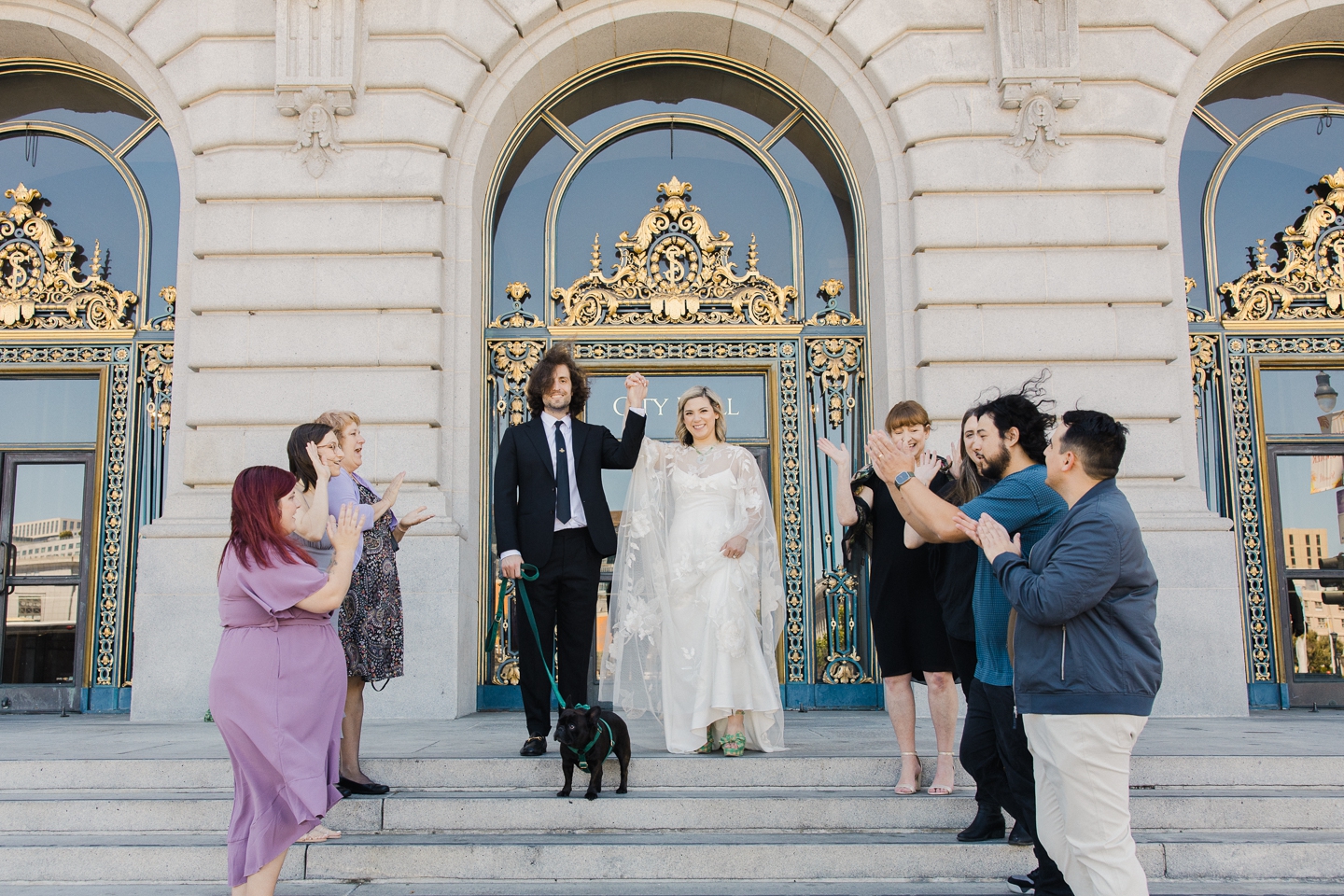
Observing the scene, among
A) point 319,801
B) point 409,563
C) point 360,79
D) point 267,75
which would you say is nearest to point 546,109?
point 360,79

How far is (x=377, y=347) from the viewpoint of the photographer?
27.1ft

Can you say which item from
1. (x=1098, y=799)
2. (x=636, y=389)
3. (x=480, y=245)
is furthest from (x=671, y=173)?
(x=1098, y=799)

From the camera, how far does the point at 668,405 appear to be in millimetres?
9125

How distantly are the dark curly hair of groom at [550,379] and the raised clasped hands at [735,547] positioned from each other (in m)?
1.20

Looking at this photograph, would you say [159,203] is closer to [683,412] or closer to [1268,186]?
[683,412]

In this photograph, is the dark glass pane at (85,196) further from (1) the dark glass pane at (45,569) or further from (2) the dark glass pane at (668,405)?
(2) the dark glass pane at (668,405)

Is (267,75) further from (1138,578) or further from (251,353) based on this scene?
(1138,578)

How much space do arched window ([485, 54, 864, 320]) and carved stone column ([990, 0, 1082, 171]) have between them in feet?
5.27

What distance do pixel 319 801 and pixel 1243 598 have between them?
798cm

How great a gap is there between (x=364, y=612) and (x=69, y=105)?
24.5 ft

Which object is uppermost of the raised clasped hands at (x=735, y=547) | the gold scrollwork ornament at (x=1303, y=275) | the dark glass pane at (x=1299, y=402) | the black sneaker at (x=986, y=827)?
the gold scrollwork ornament at (x=1303, y=275)

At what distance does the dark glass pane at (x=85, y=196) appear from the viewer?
31.2 ft

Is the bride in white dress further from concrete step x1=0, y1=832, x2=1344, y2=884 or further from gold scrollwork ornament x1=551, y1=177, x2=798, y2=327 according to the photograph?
gold scrollwork ornament x1=551, y1=177, x2=798, y2=327

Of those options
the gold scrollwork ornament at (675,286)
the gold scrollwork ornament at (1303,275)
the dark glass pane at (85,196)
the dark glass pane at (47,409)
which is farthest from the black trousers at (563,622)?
the gold scrollwork ornament at (1303,275)
